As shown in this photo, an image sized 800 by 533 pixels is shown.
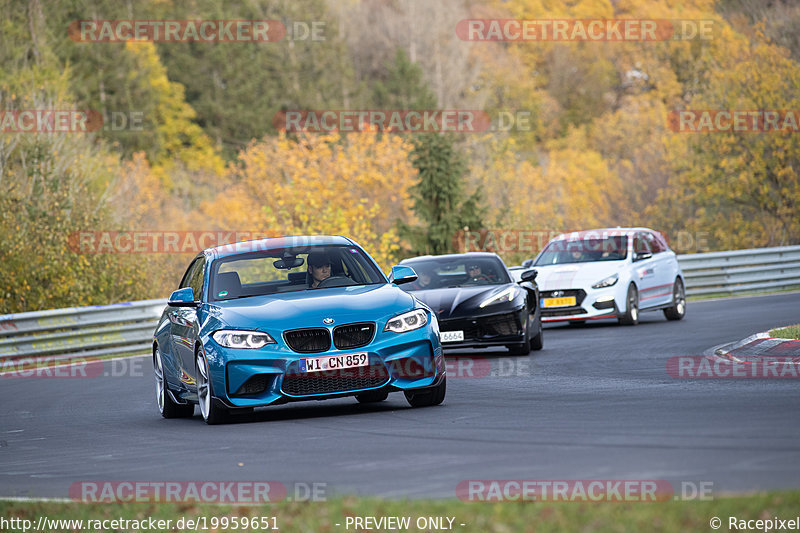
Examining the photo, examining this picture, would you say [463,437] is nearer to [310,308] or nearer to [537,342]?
[310,308]

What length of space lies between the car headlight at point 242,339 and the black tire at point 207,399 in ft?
1.01

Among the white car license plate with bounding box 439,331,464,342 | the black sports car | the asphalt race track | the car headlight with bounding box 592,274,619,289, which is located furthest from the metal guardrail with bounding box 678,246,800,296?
the asphalt race track

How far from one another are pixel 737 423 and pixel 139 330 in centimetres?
1916

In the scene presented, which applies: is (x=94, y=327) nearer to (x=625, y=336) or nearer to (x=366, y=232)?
(x=625, y=336)

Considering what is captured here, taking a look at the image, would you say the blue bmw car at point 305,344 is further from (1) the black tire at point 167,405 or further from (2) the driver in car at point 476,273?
(2) the driver in car at point 476,273

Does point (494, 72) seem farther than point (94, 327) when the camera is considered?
Yes

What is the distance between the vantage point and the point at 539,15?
322 ft

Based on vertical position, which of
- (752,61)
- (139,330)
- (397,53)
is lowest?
(139,330)

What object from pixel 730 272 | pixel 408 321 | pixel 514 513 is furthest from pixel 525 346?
pixel 730 272

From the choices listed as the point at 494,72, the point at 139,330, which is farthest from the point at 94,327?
the point at 494,72

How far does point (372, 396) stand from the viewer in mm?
11992

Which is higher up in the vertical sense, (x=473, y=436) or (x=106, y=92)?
(x=106, y=92)

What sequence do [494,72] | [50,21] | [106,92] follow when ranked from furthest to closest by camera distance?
[494,72] → [106,92] → [50,21]

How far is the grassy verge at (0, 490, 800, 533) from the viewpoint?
5.74 meters
